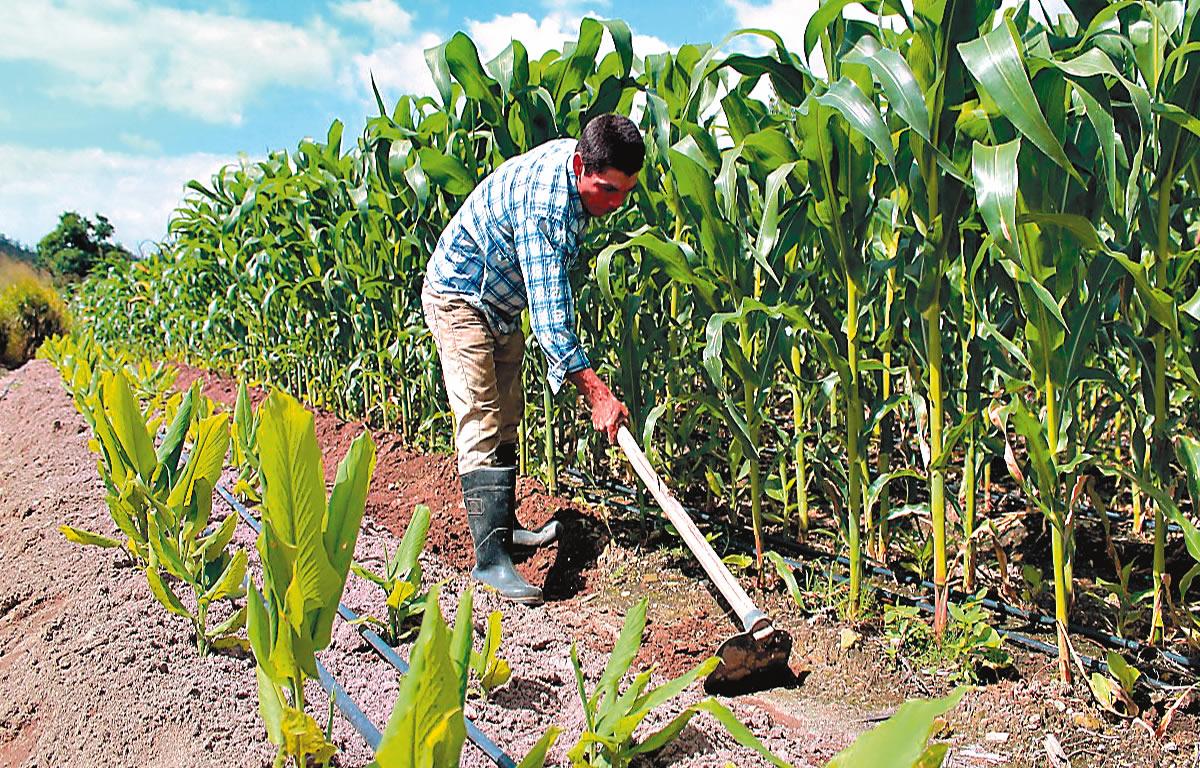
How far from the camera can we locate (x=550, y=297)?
2.92 meters

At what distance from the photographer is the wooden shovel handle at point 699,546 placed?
2469mm

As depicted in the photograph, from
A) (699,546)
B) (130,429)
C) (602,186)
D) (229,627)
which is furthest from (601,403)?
(130,429)

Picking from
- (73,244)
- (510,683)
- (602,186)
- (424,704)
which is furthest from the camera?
(73,244)

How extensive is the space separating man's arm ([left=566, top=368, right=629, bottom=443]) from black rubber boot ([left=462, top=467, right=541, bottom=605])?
67 centimetres

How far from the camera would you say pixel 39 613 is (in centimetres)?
262

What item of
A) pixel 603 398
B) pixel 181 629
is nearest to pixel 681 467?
pixel 603 398

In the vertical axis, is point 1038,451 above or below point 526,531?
above

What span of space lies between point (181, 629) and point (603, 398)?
4.47 feet

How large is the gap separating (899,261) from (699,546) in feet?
3.54

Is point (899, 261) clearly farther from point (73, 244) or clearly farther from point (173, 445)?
point (73, 244)

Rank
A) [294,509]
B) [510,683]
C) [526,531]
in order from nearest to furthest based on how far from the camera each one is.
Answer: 1. [294,509]
2. [510,683]
3. [526,531]

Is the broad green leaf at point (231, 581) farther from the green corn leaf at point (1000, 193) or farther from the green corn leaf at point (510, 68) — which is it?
the green corn leaf at point (510, 68)

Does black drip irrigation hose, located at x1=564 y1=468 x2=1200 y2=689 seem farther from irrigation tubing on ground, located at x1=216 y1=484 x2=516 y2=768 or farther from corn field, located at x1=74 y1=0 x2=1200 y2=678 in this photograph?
irrigation tubing on ground, located at x1=216 y1=484 x2=516 y2=768

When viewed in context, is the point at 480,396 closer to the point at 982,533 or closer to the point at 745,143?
the point at 745,143
